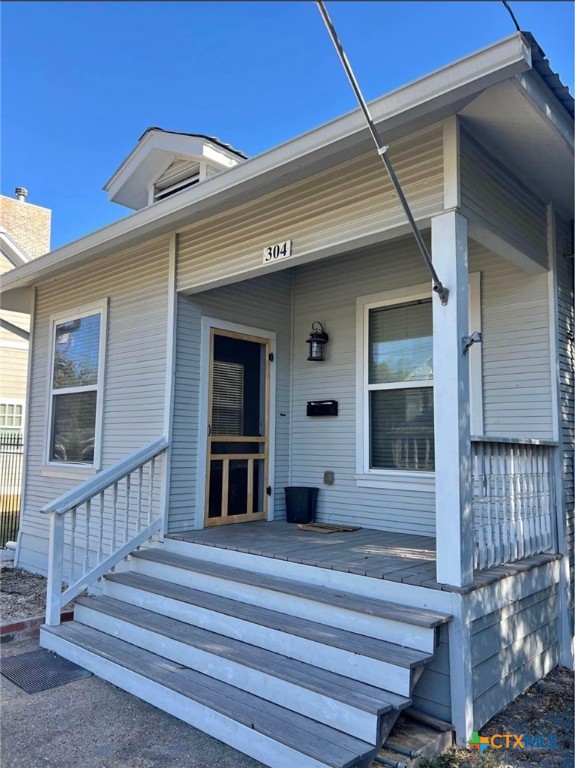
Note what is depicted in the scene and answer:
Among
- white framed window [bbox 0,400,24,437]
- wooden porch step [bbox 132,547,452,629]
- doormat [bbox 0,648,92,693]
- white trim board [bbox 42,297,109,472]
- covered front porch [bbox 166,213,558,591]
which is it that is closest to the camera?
wooden porch step [bbox 132,547,452,629]

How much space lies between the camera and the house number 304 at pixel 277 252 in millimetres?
3945

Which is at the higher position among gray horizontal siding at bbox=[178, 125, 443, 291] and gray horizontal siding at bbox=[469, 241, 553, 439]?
gray horizontal siding at bbox=[178, 125, 443, 291]

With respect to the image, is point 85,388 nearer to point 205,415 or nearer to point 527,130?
point 205,415

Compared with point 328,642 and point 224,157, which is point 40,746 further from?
point 224,157

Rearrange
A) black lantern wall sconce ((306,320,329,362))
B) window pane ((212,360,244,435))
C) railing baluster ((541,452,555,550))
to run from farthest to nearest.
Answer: black lantern wall sconce ((306,320,329,362))
window pane ((212,360,244,435))
railing baluster ((541,452,555,550))

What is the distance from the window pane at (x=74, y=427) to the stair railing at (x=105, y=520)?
2.35 ft

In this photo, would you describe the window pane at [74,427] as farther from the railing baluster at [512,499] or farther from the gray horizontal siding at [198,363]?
the railing baluster at [512,499]

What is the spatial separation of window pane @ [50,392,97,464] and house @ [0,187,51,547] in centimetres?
157

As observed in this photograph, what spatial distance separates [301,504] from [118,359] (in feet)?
7.46

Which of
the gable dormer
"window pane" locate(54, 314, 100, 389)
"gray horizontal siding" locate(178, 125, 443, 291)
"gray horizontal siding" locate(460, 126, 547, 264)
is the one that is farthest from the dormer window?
"gray horizontal siding" locate(460, 126, 547, 264)

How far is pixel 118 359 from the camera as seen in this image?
5504 mm

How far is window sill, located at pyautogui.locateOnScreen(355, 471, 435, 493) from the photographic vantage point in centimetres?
450

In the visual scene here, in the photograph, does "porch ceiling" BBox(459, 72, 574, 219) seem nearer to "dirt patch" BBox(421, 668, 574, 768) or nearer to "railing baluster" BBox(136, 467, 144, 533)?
"dirt patch" BBox(421, 668, 574, 768)

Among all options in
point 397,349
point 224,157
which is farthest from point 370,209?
point 224,157
